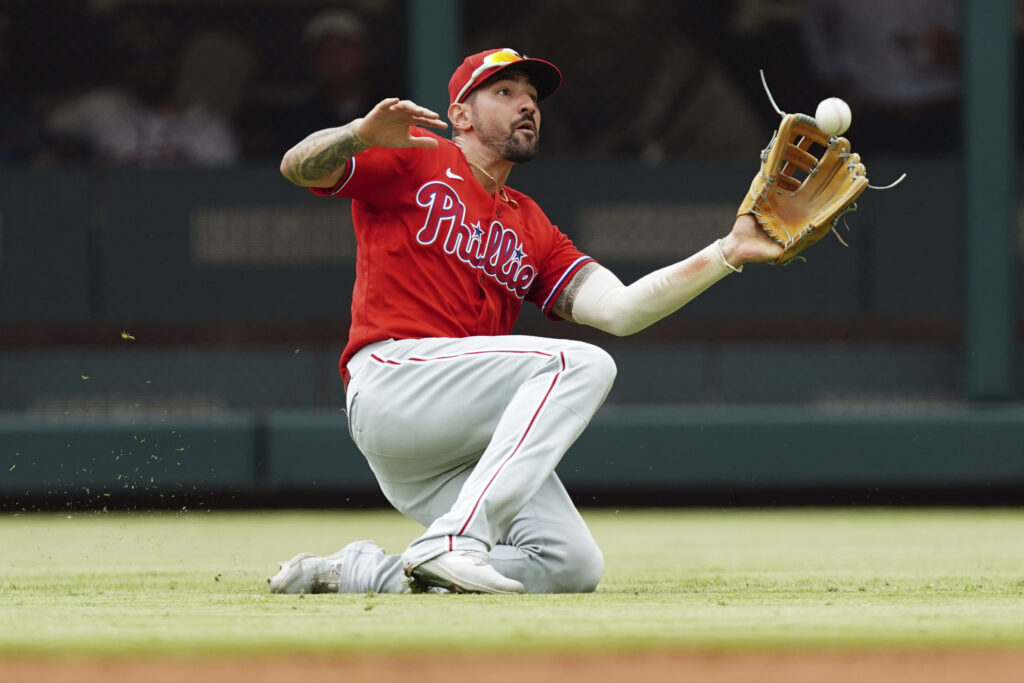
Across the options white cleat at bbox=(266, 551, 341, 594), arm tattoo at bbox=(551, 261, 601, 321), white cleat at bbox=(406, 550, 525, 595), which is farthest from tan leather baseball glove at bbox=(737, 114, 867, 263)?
white cleat at bbox=(266, 551, 341, 594)

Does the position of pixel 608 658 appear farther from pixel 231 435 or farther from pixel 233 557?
pixel 231 435

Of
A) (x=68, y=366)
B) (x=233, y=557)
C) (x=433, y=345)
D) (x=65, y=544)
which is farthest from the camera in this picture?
(x=68, y=366)

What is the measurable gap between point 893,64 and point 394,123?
5.91m

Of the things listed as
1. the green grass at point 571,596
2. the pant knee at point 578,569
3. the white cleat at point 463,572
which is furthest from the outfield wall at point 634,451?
the white cleat at point 463,572

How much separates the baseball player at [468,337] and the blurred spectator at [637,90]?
4.53 metres

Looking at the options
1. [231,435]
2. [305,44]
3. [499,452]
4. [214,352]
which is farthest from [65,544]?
[305,44]

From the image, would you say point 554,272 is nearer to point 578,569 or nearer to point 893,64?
point 578,569

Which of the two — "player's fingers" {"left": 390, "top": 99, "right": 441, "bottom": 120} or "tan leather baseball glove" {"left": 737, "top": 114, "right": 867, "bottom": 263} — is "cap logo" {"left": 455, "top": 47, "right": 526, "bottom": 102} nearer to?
"player's fingers" {"left": 390, "top": 99, "right": 441, "bottom": 120}

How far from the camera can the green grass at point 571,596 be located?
8.89 feet

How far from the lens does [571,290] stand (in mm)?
4223

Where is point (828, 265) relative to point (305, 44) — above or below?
below

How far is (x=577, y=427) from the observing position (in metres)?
3.61

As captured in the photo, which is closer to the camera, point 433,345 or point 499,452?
point 499,452

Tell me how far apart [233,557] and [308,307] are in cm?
319
